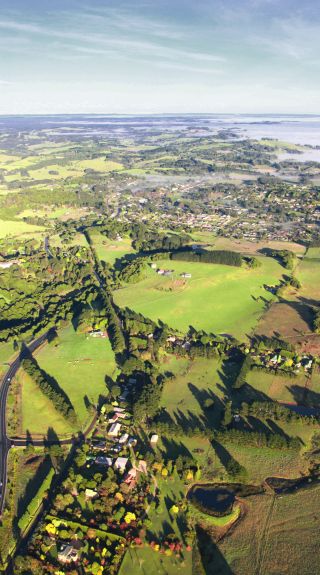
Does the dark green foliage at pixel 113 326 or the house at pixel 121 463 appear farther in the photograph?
the dark green foliage at pixel 113 326

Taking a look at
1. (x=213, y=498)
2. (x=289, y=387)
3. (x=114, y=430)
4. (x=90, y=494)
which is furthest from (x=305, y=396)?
(x=90, y=494)

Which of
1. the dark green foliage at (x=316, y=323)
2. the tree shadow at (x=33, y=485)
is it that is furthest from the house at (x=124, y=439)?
the dark green foliage at (x=316, y=323)

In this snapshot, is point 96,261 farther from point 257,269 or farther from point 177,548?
point 177,548

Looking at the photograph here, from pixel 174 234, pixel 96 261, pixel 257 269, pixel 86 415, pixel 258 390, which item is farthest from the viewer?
pixel 174 234

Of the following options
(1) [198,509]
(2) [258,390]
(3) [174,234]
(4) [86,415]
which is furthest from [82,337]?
(3) [174,234]

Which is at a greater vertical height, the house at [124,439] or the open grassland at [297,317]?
the open grassland at [297,317]

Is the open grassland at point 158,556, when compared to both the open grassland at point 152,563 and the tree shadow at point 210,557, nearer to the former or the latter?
the open grassland at point 152,563

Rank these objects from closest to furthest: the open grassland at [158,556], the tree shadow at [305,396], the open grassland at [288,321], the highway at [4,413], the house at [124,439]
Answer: the open grassland at [158,556] < the highway at [4,413] < the house at [124,439] < the tree shadow at [305,396] < the open grassland at [288,321]
